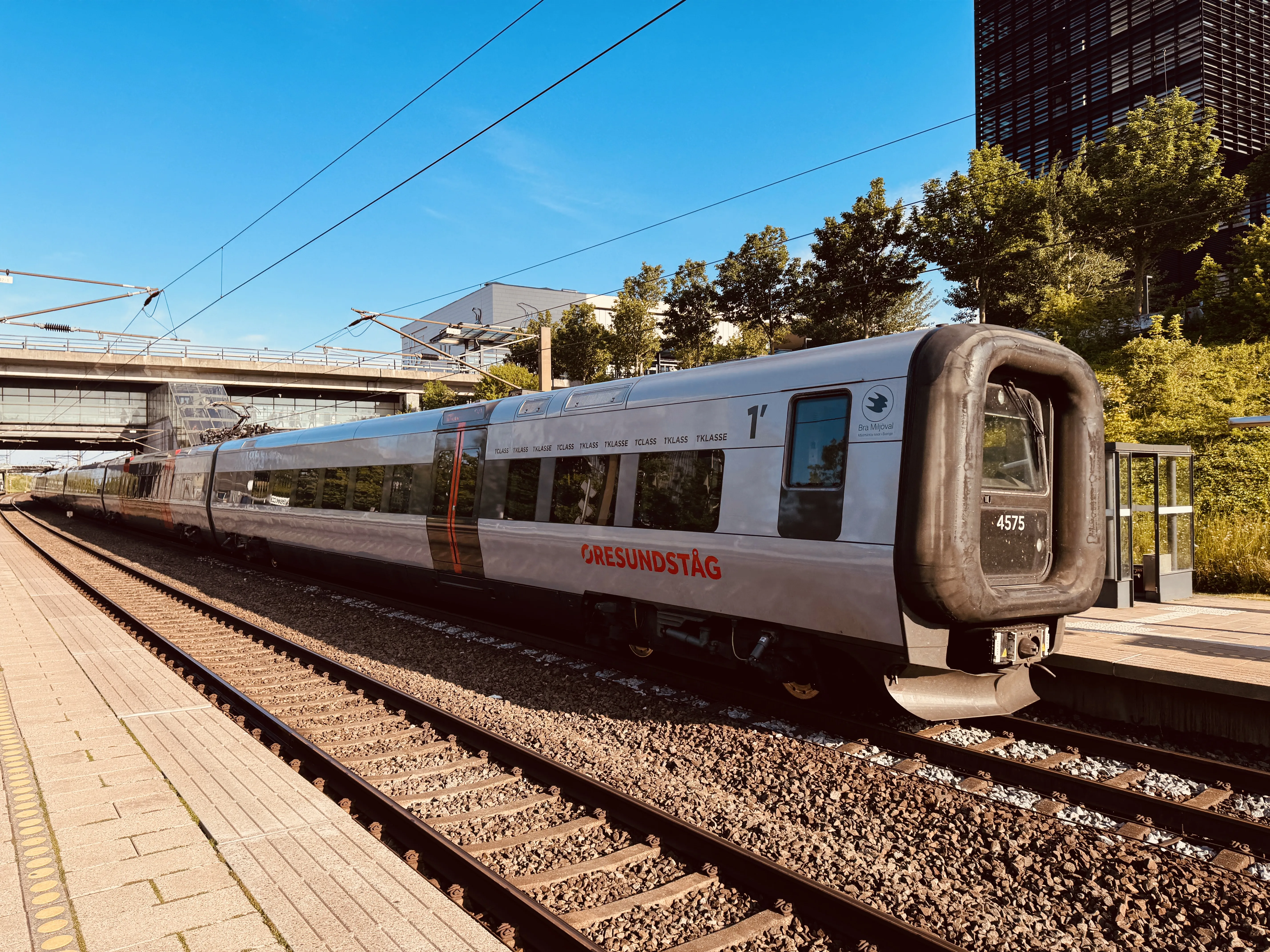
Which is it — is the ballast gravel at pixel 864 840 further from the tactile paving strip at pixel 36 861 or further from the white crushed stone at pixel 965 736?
the tactile paving strip at pixel 36 861

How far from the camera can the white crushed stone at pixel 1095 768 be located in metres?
5.75

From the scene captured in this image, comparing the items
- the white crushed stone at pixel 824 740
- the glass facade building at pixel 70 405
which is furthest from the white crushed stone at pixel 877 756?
the glass facade building at pixel 70 405

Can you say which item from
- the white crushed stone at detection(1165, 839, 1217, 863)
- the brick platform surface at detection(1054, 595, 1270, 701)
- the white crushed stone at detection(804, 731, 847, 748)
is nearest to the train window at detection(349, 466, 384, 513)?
the white crushed stone at detection(804, 731, 847, 748)

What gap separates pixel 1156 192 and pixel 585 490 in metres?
32.4

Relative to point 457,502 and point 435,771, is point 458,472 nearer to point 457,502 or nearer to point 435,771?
point 457,502

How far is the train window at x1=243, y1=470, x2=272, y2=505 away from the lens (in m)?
18.1

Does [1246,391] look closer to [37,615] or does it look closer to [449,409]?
[449,409]

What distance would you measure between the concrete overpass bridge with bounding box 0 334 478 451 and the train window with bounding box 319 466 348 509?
103 feet

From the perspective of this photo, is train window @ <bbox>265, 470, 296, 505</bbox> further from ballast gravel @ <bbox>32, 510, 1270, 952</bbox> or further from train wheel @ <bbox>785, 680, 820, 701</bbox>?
train wheel @ <bbox>785, 680, 820, 701</bbox>

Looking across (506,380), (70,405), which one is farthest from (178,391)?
(506,380)

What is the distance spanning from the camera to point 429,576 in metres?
12.1

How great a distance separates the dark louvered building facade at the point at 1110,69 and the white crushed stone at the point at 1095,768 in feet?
124

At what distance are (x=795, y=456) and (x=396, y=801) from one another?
3.86 meters

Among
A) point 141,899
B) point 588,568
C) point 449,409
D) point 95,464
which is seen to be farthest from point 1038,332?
point 95,464
